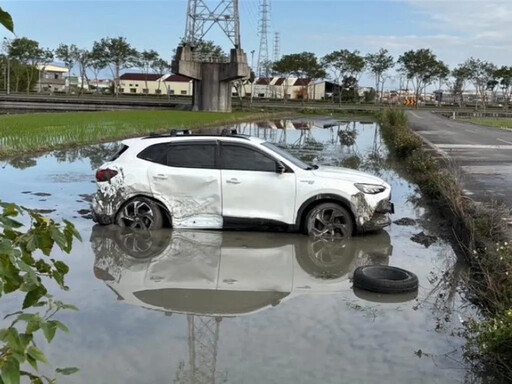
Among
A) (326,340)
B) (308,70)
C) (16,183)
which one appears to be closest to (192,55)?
(308,70)

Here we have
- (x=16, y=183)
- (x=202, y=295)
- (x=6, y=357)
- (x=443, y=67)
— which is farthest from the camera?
(x=443, y=67)

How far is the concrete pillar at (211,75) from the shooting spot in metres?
59.2

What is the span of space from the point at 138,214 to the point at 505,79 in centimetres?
9896

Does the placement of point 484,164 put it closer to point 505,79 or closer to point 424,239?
point 424,239

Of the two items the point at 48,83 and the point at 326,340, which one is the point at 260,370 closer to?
the point at 326,340

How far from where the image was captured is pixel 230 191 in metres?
8.94

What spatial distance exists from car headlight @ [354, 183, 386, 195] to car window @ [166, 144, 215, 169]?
2206 millimetres

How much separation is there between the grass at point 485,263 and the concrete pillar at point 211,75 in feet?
155

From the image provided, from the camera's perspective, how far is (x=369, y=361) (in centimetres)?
477

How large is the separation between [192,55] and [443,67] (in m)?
51.5

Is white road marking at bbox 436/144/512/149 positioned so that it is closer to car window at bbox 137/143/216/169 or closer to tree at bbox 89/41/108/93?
car window at bbox 137/143/216/169

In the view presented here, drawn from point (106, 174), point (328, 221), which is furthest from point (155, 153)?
point (328, 221)

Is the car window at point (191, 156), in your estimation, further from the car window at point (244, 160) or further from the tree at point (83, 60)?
the tree at point (83, 60)

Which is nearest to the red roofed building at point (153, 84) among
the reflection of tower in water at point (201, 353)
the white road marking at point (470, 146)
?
the white road marking at point (470, 146)
